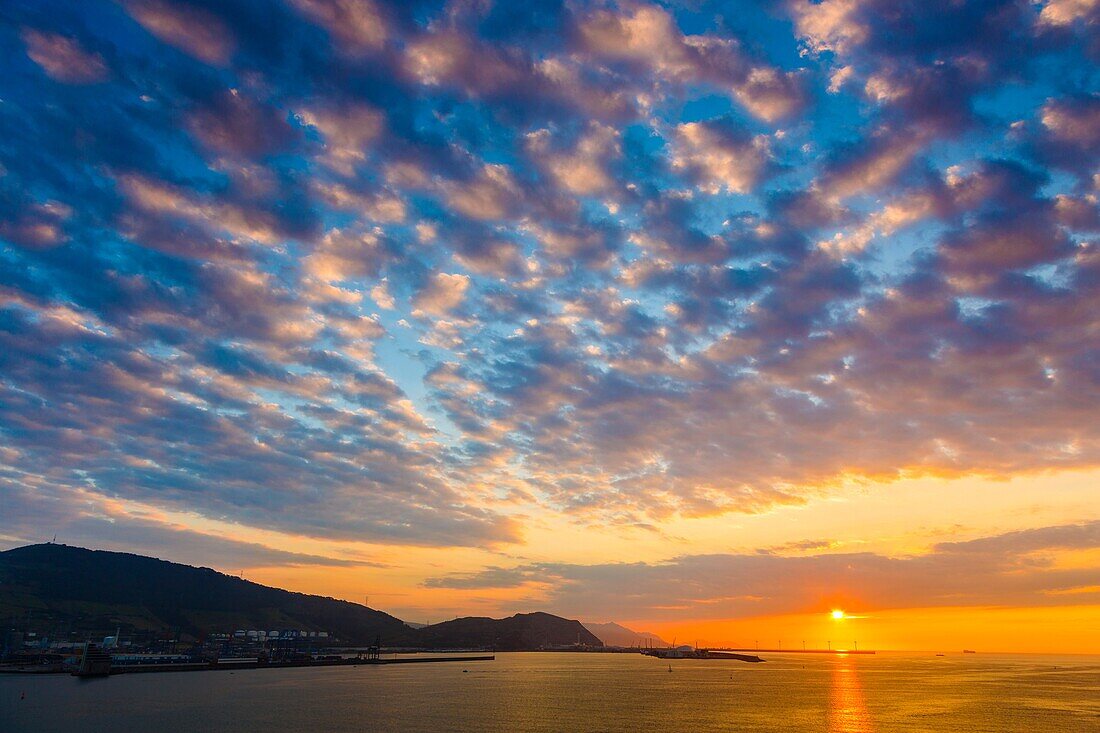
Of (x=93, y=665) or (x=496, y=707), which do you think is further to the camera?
(x=93, y=665)

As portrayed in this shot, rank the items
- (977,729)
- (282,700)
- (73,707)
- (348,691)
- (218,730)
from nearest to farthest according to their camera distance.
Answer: (218,730) → (977,729) → (73,707) → (282,700) → (348,691)

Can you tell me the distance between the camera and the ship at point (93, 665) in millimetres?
178500

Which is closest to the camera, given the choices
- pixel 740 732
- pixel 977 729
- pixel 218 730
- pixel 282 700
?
pixel 218 730

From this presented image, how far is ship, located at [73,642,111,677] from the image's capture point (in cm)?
17850

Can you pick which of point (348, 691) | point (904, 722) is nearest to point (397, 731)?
point (348, 691)

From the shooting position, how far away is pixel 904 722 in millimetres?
111688

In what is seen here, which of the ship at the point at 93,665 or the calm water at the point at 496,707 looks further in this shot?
the ship at the point at 93,665

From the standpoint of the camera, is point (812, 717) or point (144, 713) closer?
point (144, 713)

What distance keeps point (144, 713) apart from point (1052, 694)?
211477mm

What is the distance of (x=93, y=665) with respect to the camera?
591 feet

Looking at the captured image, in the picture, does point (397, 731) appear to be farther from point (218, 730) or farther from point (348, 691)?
point (348, 691)

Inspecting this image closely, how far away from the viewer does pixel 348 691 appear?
497ft

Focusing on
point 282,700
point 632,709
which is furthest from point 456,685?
point 632,709

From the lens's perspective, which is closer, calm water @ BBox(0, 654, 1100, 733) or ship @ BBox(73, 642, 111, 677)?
calm water @ BBox(0, 654, 1100, 733)
